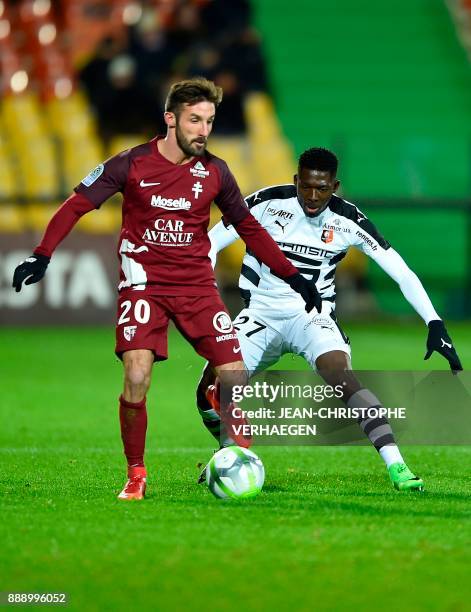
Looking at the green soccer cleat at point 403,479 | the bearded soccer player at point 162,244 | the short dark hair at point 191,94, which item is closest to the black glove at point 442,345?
the green soccer cleat at point 403,479

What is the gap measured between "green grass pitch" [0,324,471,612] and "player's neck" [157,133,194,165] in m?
1.63

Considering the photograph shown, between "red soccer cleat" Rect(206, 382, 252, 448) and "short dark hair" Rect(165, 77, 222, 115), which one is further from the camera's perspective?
→ "red soccer cleat" Rect(206, 382, 252, 448)

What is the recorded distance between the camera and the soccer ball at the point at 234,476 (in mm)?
5980

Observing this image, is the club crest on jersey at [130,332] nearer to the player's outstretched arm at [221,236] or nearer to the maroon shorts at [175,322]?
Answer: the maroon shorts at [175,322]

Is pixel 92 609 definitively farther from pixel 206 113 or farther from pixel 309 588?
pixel 206 113

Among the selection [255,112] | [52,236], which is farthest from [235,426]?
[255,112]

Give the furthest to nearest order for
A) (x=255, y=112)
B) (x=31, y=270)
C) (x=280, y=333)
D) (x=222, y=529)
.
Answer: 1. (x=255, y=112)
2. (x=280, y=333)
3. (x=31, y=270)
4. (x=222, y=529)

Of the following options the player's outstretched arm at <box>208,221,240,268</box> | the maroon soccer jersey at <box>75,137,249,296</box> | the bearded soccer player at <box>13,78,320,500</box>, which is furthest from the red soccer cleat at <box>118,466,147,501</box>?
the player's outstretched arm at <box>208,221,240,268</box>

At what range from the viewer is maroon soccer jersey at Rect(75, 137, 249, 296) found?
606cm

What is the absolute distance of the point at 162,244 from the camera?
6.12m

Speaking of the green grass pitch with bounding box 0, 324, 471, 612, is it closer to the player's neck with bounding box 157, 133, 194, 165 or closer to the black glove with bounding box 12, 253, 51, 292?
the black glove with bounding box 12, 253, 51, 292

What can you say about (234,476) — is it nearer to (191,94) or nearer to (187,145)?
(187,145)

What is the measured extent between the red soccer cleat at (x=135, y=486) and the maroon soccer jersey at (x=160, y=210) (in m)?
0.87

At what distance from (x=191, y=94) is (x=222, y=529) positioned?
2.07 metres
